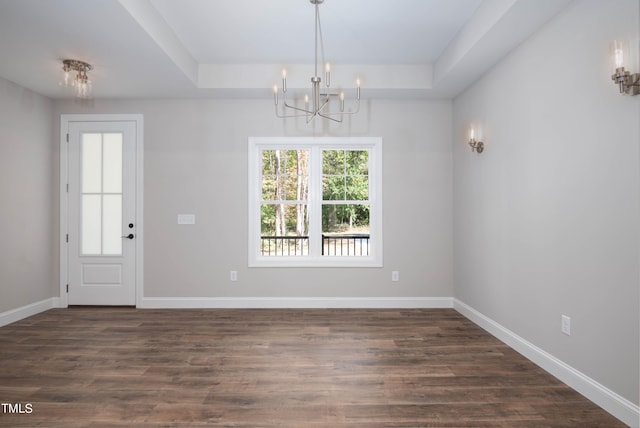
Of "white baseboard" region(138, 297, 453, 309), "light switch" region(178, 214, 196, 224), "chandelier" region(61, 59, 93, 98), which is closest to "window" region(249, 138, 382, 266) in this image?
"white baseboard" region(138, 297, 453, 309)

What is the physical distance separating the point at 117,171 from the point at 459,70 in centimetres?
411

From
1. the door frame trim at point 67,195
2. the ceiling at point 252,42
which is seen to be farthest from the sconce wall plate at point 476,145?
the door frame trim at point 67,195

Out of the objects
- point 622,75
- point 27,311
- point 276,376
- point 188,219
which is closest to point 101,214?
point 188,219

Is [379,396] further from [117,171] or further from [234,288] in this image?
[117,171]

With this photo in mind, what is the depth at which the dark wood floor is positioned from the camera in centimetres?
223

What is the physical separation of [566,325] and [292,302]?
116 inches

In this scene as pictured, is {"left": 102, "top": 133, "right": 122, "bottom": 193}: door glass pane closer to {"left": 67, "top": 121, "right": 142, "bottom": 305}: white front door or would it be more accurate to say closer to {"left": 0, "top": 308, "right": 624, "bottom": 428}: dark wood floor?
{"left": 67, "top": 121, "right": 142, "bottom": 305}: white front door

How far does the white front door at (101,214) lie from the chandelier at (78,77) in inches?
25.2

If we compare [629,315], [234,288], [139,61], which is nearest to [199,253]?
[234,288]

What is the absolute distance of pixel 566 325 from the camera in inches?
105

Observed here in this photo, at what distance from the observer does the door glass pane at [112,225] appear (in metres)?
4.75

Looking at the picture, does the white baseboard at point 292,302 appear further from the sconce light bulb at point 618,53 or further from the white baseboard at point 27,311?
the sconce light bulb at point 618,53

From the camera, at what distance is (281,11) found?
317 centimetres

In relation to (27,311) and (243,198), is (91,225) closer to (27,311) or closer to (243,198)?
(27,311)
